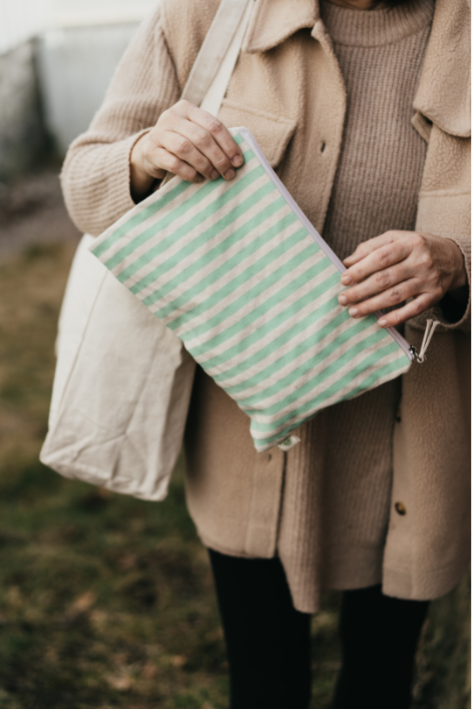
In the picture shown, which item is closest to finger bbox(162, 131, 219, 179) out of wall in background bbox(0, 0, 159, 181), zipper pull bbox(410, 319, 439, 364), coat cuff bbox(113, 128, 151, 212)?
→ coat cuff bbox(113, 128, 151, 212)

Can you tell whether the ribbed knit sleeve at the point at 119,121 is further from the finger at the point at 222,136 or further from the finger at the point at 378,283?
the finger at the point at 378,283

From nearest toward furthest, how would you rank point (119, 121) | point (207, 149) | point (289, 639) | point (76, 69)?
1. point (207, 149)
2. point (119, 121)
3. point (289, 639)
4. point (76, 69)

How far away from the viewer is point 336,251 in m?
1.35

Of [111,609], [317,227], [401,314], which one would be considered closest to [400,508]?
[401,314]

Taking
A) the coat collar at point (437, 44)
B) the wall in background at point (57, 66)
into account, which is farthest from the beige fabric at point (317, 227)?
the wall in background at point (57, 66)

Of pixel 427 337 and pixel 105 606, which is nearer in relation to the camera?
pixel 427 337

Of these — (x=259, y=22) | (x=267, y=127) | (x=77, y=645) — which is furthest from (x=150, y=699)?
(x=259, y=22)

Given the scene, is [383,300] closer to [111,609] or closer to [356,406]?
[356,406]

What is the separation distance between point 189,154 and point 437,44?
1.93ft

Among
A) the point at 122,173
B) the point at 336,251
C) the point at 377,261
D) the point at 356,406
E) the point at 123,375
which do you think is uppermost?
the point at 122,173

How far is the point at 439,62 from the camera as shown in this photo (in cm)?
127

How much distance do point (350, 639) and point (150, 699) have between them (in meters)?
0.87

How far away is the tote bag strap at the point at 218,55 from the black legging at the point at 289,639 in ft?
3.46

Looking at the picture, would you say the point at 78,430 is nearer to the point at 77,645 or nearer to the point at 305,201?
the point at 305,201
